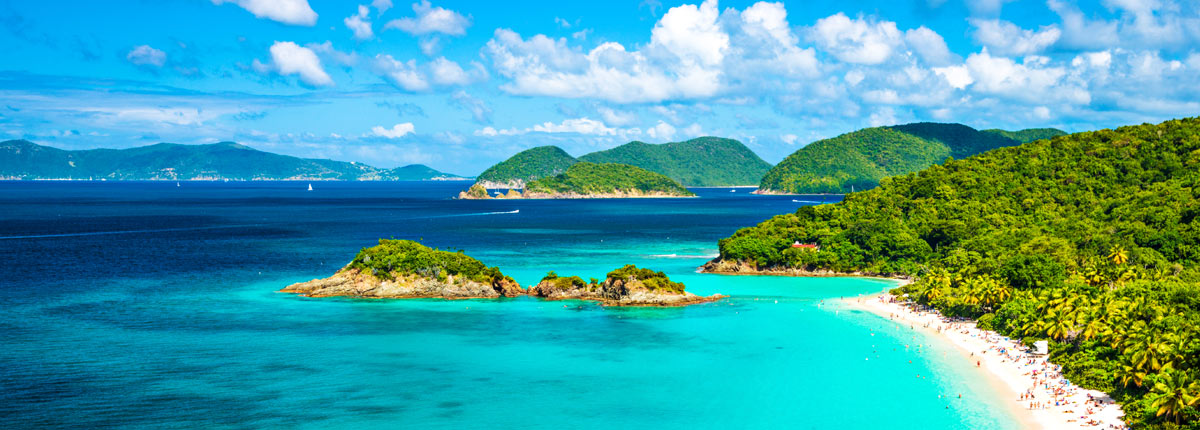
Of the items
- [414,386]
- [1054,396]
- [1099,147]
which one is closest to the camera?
[1054,396]

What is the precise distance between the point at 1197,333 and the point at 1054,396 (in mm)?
8021

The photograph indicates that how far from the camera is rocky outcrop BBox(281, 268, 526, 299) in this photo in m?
89.1

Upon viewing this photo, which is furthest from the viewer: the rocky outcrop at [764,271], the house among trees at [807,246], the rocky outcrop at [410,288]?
the house among trees at [807,246]

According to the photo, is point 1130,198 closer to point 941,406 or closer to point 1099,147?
point 1099,147

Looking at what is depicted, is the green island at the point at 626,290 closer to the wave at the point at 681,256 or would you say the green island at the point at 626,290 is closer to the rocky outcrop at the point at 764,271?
the rocky outcrop at the point at 764,271

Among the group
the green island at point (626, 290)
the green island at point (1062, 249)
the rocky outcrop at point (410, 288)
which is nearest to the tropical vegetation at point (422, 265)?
the rocky outcrop at point (410, 288)

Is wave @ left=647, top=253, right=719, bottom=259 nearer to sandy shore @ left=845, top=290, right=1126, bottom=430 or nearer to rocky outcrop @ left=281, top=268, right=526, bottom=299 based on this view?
rocky outcrop @ left=281, top=268, right=526, bottom=299

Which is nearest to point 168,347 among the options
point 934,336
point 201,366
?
point 201,366

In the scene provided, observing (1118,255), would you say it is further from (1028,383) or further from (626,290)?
(626,290)

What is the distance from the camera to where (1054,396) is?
159 ft

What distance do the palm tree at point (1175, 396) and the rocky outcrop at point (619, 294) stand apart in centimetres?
4803

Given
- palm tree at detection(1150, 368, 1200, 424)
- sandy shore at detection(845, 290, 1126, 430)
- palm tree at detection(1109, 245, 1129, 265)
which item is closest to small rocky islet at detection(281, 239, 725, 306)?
sandy shore at detection(845, 290, 1126, 430)

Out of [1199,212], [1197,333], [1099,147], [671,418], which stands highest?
[1099,147]

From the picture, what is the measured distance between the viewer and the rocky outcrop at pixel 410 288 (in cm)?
8912
